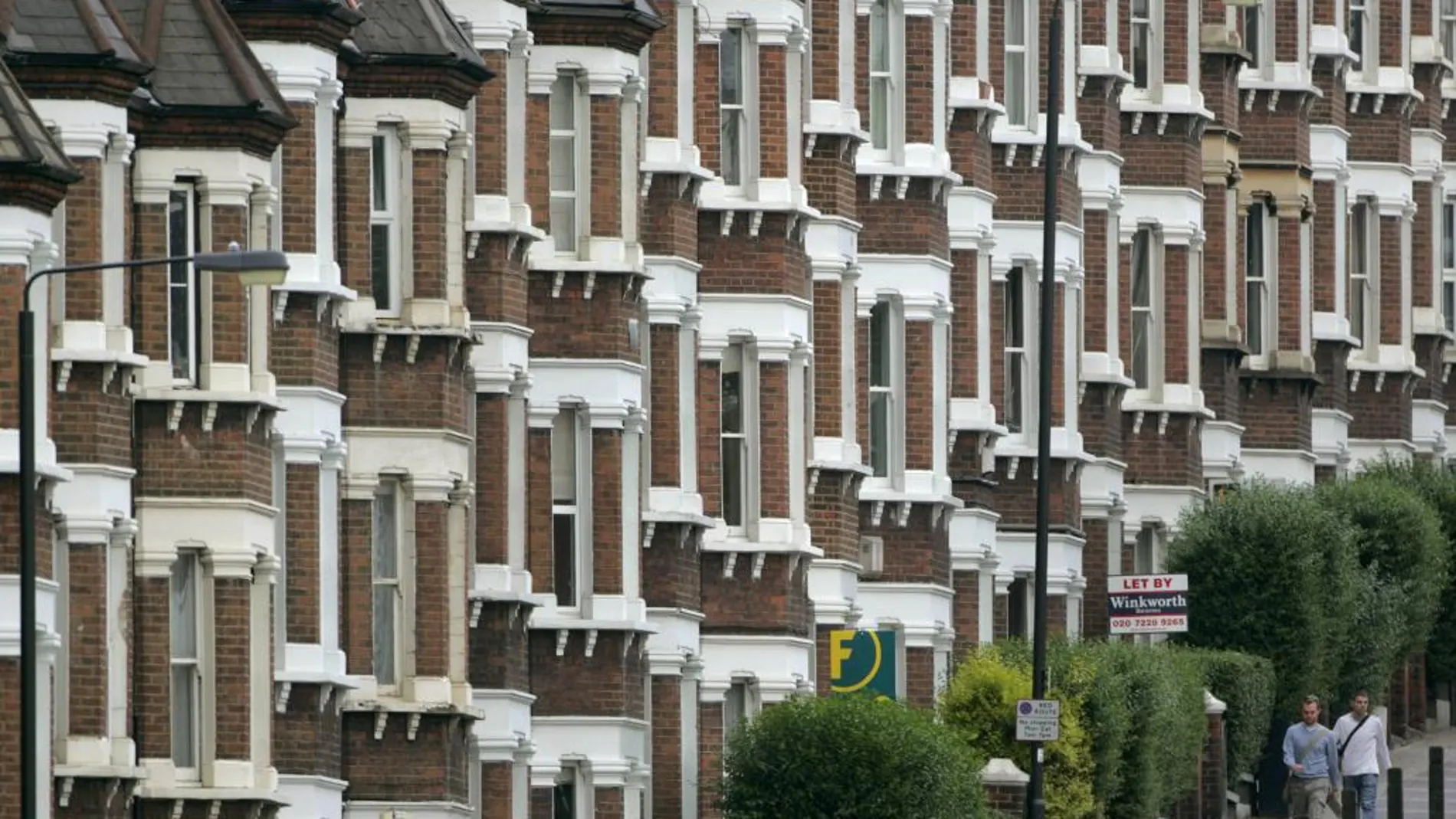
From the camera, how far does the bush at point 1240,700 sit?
92438 millimetres

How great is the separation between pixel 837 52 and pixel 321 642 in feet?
59.7

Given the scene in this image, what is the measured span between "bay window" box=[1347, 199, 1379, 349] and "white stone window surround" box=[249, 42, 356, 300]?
47.9m

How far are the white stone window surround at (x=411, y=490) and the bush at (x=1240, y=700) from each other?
24608mm

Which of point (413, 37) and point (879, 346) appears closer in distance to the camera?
point (413, 37)

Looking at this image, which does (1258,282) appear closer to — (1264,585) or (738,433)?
(1264,585)

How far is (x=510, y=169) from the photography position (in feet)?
234

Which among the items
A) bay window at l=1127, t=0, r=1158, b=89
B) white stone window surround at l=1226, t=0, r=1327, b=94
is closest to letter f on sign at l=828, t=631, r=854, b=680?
bay window at l=1127, t=0, r=1158, b=89

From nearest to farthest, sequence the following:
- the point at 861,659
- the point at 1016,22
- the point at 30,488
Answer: the point at 30,488 < the point at 861,659 < the point at 1016,22

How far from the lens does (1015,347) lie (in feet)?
296

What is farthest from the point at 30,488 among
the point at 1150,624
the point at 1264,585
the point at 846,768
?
the point at 1264,585

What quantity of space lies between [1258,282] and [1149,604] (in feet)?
77.7

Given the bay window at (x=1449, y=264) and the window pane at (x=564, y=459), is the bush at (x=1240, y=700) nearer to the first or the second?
the window pane at (x=564, y=459)

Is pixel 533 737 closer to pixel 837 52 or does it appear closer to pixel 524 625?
pixel 524 625

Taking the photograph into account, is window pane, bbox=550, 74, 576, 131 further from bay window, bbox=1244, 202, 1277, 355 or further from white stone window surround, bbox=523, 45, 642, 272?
bay window, bbox=1244, 202, 1277, 355
